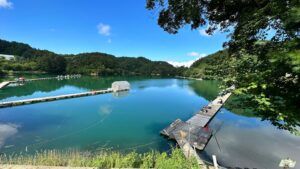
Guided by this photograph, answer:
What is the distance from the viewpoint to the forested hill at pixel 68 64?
285 feet

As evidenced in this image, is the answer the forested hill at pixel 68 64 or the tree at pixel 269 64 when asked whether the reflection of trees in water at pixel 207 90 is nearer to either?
the tree at pixel 269 64

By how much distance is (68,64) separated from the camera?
98500 millimetres

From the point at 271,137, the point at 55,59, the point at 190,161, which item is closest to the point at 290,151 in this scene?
the point at 271,137

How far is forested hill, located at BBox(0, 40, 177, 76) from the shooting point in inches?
3418

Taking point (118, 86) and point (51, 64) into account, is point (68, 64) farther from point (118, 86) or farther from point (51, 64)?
point (118, 86)

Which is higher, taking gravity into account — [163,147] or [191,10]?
[191,10]

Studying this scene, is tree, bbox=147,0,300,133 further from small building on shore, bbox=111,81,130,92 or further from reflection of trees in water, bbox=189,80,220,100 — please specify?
small building on shore, bbox=111,81,130,92

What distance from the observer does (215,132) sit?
57.2ft

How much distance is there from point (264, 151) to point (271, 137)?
3.47 m

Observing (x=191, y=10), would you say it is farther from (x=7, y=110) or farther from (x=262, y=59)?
(x=7, y=110)

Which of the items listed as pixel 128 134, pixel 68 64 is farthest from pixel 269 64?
pixel 68 64

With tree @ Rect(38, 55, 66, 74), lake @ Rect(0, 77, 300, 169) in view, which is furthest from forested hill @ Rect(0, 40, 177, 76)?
lake @ Rect(0, 77, 300, 169)

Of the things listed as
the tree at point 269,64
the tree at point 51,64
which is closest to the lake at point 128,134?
the tree at point 269,64

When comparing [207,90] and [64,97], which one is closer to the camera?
[64,97]
